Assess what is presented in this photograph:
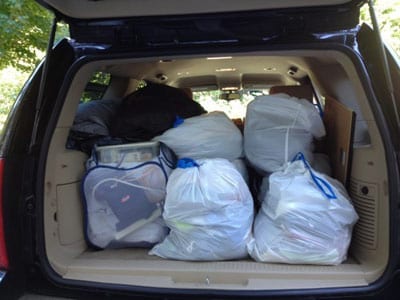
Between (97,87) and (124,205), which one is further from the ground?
(97,87)

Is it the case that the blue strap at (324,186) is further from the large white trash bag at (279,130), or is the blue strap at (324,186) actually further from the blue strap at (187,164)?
the blue strap at (187,164)

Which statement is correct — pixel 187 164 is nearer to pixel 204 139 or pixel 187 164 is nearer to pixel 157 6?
pixel 204 139

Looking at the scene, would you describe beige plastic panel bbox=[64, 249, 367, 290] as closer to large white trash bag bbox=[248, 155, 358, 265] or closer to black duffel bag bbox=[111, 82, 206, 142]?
large white trash bag bbox=[248, 155, 358, 265]

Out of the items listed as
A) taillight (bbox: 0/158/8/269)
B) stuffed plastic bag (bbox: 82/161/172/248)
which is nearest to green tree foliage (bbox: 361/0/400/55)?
stuffed plastic bag (bbox: 82/161/172/248)

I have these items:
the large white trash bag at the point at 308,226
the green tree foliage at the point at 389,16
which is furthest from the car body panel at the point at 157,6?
the green tree foliage at the point at 389,16

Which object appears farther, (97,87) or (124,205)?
(97,87)

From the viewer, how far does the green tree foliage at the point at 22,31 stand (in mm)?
6277

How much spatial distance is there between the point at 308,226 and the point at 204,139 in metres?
0.71

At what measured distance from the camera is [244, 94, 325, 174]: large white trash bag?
2205 mm

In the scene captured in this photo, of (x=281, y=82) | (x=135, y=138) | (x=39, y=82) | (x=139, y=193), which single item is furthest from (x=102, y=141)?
(x=281, y=82)

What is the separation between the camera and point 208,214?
185 centimetres

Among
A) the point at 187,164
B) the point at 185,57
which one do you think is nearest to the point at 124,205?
the point at 187,164

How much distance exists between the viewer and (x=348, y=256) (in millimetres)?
1945

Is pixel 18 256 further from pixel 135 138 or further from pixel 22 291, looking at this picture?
pixel 135 138
